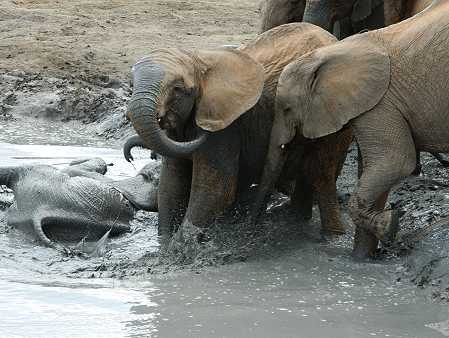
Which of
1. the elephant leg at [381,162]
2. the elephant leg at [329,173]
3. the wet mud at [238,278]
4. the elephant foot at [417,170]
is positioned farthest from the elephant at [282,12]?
the elephant leg at [381,162]

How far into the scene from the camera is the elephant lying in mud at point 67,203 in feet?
22.4

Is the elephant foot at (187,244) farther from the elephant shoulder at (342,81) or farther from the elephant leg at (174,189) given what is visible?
the elephant shoulder at (342,81)

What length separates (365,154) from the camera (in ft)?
19.1

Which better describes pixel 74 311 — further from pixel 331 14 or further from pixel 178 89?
pixel 331 14

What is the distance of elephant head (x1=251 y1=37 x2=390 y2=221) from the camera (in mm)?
5855

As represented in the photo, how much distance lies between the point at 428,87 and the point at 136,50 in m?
6.68

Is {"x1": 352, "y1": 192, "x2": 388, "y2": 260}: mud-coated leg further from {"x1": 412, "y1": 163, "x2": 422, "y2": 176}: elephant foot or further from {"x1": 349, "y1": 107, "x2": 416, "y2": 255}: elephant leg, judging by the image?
{"x1": 412, "y1": 163, "x2": 422, "y2": 176}: elephant foot

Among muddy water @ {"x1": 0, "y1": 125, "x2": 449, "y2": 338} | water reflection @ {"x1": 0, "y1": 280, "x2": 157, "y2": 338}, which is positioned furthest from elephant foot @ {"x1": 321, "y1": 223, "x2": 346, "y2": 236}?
water reflection @ {"x1": 0, "y1": 280, "x2": 157, "y2": 338}

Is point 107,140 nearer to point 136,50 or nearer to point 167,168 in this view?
point 136,50

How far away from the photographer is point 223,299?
5.53 meters

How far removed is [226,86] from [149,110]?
0.59m

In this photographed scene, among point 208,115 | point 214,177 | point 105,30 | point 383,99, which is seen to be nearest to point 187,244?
Answer: point 214,177

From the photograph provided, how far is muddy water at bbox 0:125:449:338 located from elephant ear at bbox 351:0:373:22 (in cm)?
268

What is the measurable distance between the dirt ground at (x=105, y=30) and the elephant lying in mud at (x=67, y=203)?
4.26m
